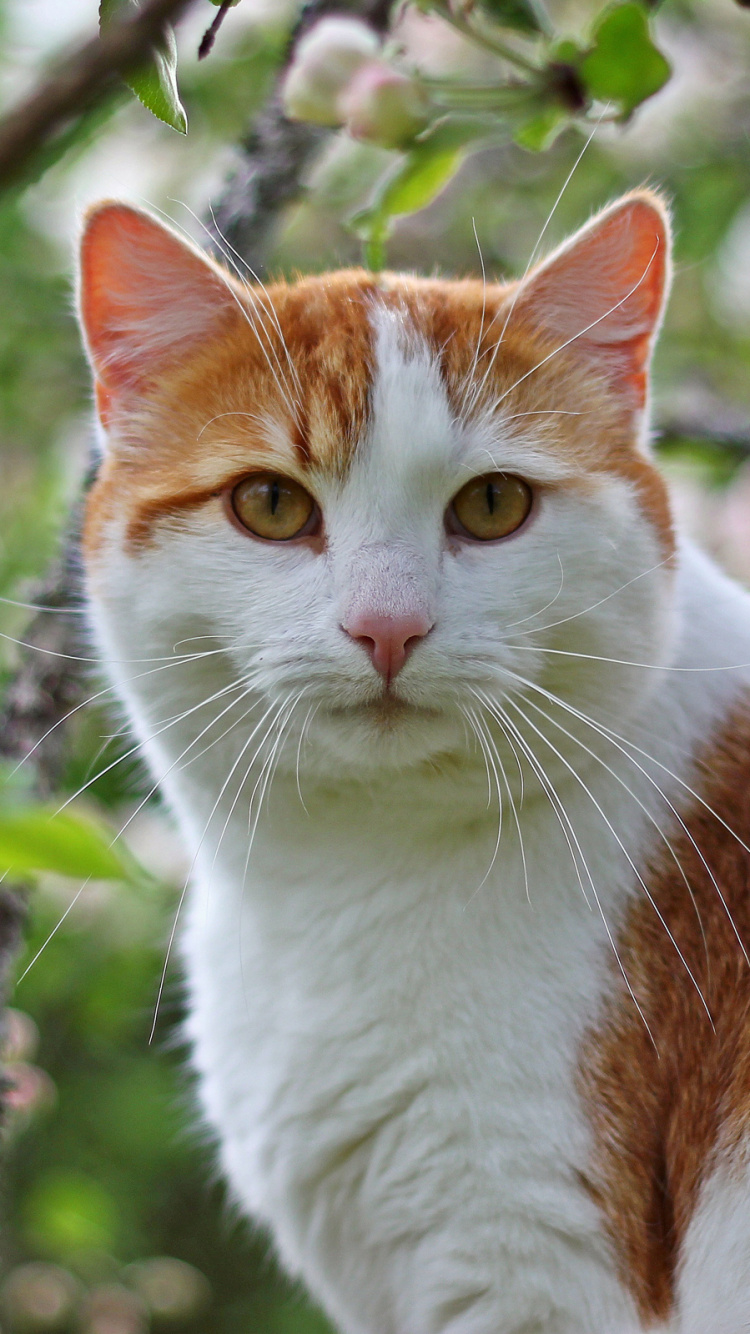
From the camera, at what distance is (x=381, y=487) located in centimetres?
123

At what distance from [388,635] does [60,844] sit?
71 centimetres

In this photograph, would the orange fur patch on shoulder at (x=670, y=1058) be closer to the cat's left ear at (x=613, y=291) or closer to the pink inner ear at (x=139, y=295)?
the cat's left ear at (x=613, y=291)

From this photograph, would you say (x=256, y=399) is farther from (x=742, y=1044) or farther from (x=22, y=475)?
(x=22, y=475)

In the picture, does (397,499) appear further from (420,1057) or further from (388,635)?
(420,1057)

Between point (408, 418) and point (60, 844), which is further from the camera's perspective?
point (408, 418)

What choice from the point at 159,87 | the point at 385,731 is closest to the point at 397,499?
the point at 385,731

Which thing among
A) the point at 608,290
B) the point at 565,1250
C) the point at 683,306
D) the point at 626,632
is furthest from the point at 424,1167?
the point at 683,306

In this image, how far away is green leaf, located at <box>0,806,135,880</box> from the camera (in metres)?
0.43

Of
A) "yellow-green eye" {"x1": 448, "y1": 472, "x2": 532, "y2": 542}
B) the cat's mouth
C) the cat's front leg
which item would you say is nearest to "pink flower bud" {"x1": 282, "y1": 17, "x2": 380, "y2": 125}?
"yellow-green eye" {"x1": 448, "y1": 472, "x2": 532, "y2": 542}

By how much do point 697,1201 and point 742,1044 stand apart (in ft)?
0.57

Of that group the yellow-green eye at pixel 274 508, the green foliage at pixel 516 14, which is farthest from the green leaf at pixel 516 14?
the yellow-green eye at pixel 274 508

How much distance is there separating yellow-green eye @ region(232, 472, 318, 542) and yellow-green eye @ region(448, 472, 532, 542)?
0.16 meters

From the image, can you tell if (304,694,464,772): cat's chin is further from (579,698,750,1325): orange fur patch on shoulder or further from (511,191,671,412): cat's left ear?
(511,191,671,412): cat's left ear

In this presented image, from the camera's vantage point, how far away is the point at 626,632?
1.33 m
